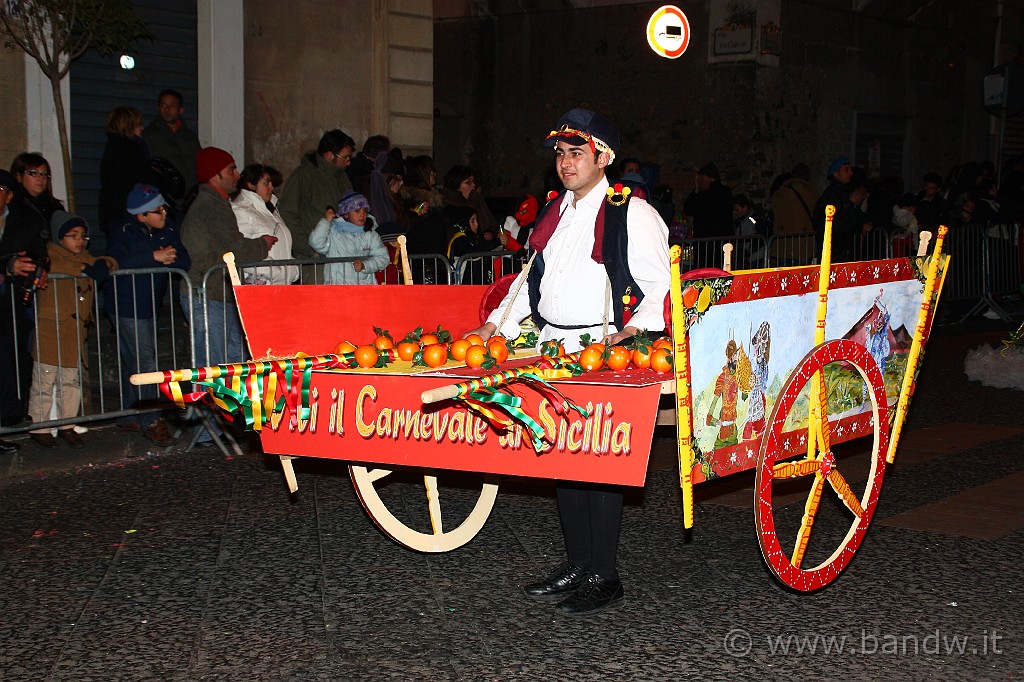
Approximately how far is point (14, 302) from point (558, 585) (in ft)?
14.0

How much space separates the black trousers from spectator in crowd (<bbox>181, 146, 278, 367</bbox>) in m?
3.87

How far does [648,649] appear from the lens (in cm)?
452

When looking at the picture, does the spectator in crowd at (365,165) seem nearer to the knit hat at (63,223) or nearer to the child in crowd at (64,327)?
the knit hat at (63,223)

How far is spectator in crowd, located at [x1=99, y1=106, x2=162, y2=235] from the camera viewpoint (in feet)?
30.6

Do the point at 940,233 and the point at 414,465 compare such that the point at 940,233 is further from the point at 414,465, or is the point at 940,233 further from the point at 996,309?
the point at 996,309

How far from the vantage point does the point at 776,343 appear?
4.61m

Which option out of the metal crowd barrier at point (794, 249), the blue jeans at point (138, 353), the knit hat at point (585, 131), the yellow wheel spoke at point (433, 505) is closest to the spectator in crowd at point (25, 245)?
the blue jeans at point (138, 353)

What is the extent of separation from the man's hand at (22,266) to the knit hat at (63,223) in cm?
52

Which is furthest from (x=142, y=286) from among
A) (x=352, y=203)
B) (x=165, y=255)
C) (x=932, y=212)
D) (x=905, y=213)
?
(x=932, y=212)

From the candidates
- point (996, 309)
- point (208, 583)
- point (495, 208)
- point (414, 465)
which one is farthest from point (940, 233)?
point (495, 208)

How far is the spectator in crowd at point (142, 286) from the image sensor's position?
7.93 metres

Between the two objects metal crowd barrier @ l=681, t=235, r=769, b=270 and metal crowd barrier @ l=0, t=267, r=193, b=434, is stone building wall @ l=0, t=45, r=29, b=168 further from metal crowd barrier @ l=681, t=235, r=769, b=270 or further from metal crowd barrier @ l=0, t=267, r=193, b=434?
metal crowd barrier @ l=681, t=235, r=769, b=270

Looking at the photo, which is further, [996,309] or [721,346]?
[996,309]

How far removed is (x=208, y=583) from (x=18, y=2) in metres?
6.63
